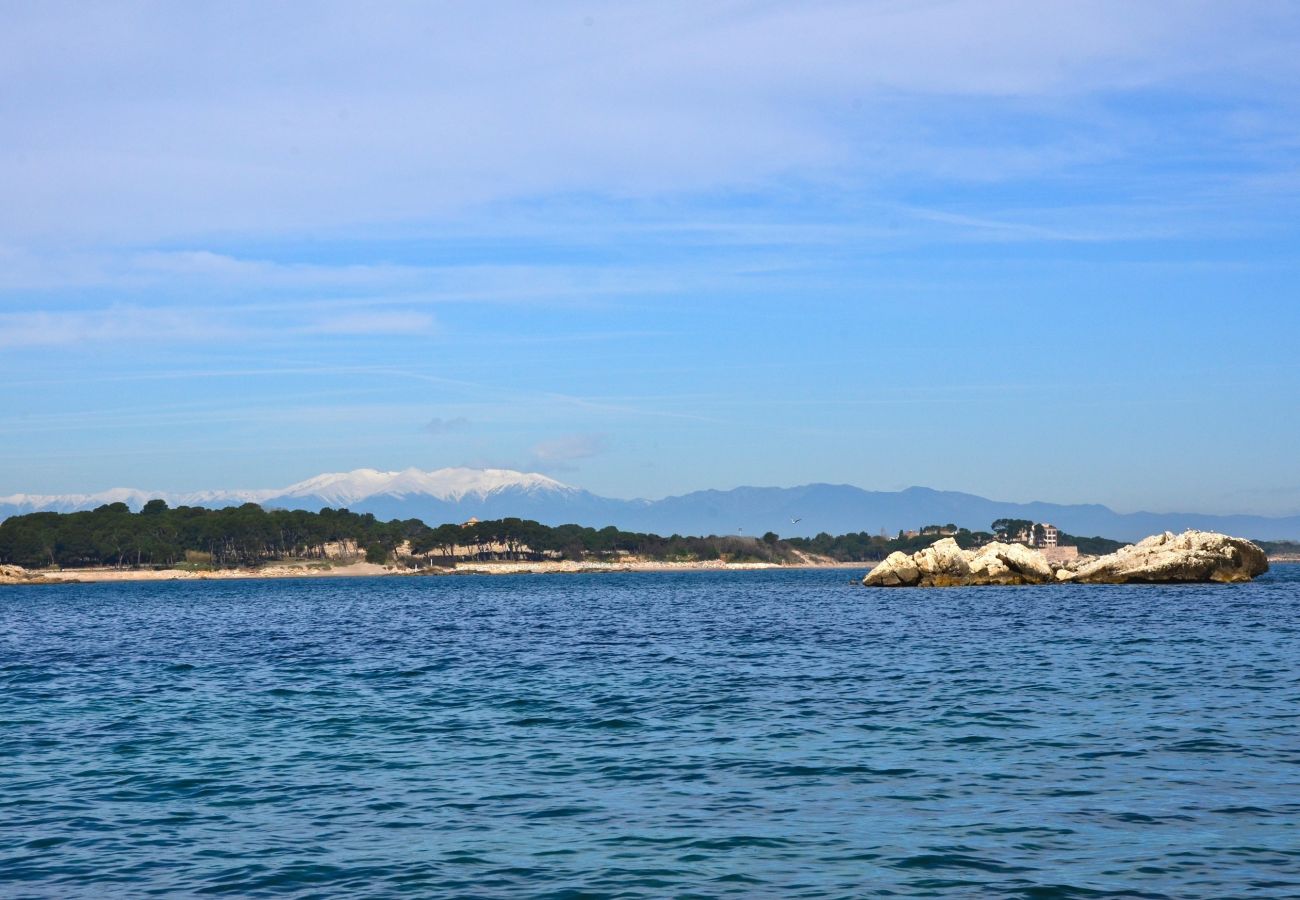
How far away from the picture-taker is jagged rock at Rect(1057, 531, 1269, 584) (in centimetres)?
11856

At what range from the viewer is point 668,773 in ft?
84.1

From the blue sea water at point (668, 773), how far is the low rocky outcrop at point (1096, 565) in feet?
221

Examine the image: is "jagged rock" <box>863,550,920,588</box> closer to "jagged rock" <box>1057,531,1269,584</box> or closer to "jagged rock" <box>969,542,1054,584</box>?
"jagged rock" <box>969,542,1054,584</box>

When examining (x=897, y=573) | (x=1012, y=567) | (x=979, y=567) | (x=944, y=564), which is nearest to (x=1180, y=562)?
(x=1012, y=567)

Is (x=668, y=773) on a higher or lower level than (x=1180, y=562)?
lower

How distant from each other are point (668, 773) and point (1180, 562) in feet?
342

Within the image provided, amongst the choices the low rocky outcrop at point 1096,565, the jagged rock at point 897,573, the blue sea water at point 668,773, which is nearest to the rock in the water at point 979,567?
the low rocky outcrop at point 1096,565

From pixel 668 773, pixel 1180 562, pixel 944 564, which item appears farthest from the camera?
pixel 944 564

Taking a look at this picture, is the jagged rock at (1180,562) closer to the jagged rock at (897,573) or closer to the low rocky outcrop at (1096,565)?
the low rocky outcrop at (1096,565)

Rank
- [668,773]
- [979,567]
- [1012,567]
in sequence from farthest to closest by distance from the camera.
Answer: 1. [979,567]
2. [1012,567]
3. [668,773]

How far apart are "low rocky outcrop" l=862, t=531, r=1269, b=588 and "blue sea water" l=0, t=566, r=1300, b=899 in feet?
221

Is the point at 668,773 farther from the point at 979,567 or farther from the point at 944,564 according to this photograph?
the point at 979,567

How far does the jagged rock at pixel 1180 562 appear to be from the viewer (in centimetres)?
11856

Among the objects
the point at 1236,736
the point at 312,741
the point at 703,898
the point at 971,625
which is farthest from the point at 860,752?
the point at 971,625
